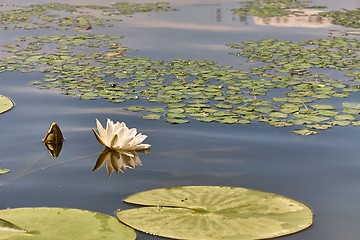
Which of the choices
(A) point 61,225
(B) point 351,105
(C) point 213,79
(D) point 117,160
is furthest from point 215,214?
(C) point 213,79

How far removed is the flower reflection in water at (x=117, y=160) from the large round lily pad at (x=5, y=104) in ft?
4.02

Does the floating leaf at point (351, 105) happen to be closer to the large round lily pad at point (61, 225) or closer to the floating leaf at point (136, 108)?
the floating leaf at point (136, 108)

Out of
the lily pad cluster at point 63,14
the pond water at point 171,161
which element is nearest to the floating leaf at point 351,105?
the pond water at point 171,161

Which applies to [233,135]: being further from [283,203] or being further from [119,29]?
[119,29]

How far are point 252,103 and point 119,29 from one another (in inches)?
157

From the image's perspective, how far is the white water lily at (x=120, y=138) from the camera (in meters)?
4.04

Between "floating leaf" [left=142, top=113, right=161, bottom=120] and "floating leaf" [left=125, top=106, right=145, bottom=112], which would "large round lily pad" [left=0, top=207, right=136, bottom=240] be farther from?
"floating leaf" [left=125, top=106, right=145, bottom=112]

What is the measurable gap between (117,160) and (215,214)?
41.5 inches

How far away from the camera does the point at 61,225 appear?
2914 millimetres

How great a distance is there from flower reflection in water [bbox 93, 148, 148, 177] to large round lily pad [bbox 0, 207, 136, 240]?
73 cm

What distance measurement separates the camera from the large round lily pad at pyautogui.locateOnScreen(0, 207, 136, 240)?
9.21 feet

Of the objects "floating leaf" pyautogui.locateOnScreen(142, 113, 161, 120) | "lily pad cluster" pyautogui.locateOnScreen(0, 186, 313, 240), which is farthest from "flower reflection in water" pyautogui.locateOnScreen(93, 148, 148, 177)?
"floating leaf" pyautogui.locateOnScreen(142, 113, 161, 120)

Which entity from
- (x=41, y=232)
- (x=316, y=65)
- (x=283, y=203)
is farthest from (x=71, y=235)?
(x=316, y=65)

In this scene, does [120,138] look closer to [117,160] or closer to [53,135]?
[117,160]
